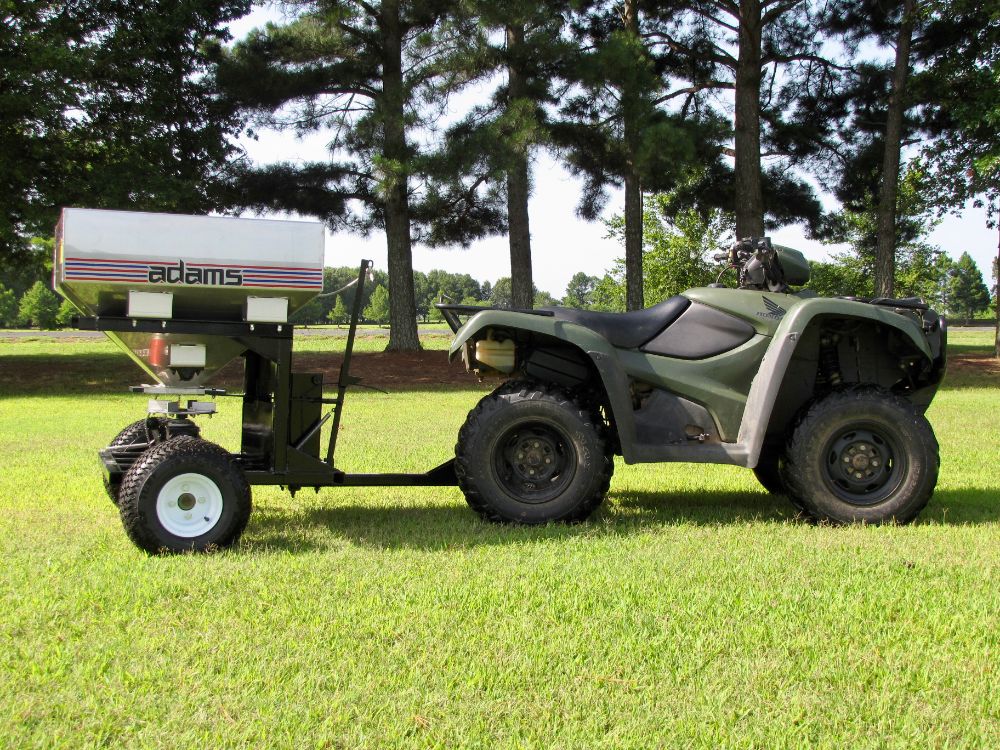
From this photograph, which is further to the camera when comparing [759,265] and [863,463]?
[759,265]

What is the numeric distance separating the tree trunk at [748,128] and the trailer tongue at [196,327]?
607 inches

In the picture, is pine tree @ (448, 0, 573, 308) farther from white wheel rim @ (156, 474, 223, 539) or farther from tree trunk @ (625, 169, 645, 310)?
white wheel rim @ (156, 474, 223, 539)

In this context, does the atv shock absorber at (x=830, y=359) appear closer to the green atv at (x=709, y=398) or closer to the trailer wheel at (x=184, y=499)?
the green atv at (x=709, y=398)

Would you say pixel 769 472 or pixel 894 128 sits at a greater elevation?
pixel 894 128

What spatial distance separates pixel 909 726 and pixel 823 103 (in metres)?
21.4

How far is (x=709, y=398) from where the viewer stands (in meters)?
5.61

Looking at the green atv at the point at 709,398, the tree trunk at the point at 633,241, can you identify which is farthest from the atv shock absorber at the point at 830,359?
the tree trunk at the point at 633,241

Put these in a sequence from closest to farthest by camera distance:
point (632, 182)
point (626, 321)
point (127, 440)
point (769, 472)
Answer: point (626, 321) < point (127, 440) < point (769, 472) < point (632, 182)

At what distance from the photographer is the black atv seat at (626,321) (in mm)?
5645

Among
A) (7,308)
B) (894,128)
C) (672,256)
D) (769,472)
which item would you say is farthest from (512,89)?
(7,308)

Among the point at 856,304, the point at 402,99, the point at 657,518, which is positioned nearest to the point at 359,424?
the point at 657,518

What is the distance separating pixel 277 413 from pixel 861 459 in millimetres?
3376

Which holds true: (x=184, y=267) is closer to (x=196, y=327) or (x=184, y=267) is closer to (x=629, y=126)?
(x=196, y=327)

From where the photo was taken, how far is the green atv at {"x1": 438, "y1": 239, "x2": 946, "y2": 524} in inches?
Result: 212
